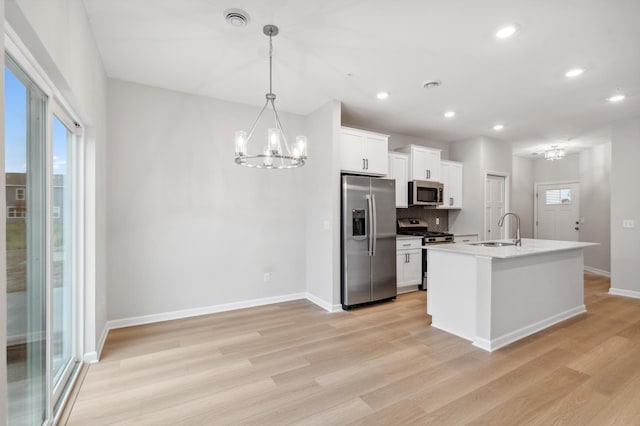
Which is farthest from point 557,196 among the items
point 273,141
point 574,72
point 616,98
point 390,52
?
point 273,141

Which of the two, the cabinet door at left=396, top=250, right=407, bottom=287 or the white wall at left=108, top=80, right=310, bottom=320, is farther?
the cabinet door at left=396, top=250, right=407, bottom=287

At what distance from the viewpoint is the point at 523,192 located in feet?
25.4

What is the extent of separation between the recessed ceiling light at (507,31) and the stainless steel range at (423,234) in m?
3.14

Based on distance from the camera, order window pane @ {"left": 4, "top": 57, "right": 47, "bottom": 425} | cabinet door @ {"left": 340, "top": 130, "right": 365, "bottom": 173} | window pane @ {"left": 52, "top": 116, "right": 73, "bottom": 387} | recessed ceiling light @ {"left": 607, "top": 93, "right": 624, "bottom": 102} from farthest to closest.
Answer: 1. cabinet door @ {"left": 340, "top": 130, "right": 365, "bottom": 173}
2. recessed ceiling light @ {"left": 607, "top": 93, "right": 624, "bottom": 102}
3. window pane @ {"left": 52, "top": 116, "right": 73, "bottom": 387}
4. window pane @ {"left": 4, "top": 57, "right": 47, "bottom": 425}

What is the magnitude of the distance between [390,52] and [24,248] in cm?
309

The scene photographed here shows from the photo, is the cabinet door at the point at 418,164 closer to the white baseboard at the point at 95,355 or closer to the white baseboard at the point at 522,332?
the white baseboard at the point at 522,332

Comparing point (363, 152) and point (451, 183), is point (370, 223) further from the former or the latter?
point (451, 183)

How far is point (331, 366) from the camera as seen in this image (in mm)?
2590

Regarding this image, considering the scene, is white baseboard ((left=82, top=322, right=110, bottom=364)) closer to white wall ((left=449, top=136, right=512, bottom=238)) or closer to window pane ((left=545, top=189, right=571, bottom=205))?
white wall ((left=449, top=136, right=512, bottom=238))

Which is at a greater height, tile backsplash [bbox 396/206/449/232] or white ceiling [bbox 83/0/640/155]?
white ceiling [bbox 83/0/640/155]

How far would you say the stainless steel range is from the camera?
5086 mm

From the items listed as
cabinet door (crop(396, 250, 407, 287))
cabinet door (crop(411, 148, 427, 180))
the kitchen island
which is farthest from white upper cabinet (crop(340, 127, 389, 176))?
the kitchen island

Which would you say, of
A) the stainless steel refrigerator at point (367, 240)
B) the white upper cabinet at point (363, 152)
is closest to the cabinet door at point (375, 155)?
the white upper cabinet at point (363, 152)

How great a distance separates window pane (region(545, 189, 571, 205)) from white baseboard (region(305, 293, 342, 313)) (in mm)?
6605
